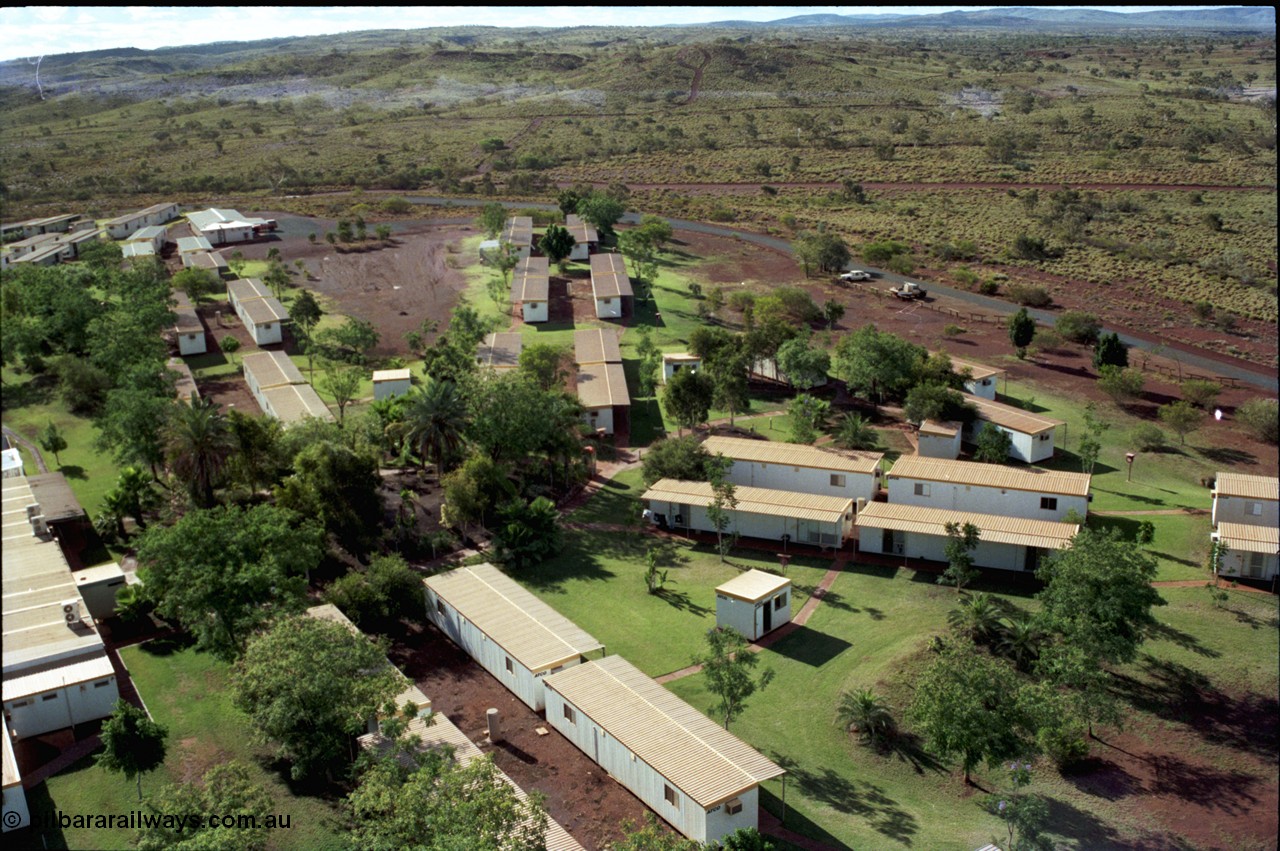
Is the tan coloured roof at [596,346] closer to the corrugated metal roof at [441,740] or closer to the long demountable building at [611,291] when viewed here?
the long demountable building at [611,291]

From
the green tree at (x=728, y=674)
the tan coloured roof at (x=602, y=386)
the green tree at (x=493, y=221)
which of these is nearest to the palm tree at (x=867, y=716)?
the green tree at (x=728, y=674)

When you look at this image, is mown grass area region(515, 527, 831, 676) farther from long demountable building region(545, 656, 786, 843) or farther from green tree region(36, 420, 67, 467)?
green tree region(36, 420, 67, 467)

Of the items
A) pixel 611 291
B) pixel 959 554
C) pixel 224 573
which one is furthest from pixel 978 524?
pixel 611 291

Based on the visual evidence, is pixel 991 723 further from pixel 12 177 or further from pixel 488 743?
pixel 12 177

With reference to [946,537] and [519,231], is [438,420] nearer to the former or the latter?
[946,537]

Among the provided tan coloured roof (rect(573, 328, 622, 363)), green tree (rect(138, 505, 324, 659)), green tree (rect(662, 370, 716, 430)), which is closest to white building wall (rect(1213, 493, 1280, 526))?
green tree (rect(662, 370, 716, 430))

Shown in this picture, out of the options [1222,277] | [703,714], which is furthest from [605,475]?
[1222,277]
